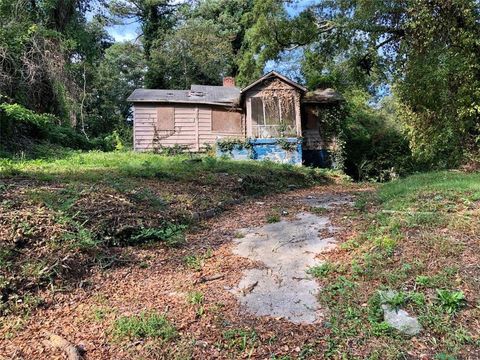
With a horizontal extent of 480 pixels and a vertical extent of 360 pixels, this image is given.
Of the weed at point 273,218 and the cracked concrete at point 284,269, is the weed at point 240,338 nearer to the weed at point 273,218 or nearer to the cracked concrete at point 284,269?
the cracked concrete at point 284,269

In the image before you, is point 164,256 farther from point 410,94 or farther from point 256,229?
point 410,94

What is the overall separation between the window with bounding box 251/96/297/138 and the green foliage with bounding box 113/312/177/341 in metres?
14.0

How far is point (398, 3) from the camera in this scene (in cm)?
1143

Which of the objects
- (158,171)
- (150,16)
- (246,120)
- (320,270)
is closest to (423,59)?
(158,171)

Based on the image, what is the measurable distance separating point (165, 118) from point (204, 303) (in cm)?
1593

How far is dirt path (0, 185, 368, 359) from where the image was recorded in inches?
109

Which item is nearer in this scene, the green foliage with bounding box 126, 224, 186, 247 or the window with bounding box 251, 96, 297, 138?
the green foliage with bounding box 126, 224, 186, 247

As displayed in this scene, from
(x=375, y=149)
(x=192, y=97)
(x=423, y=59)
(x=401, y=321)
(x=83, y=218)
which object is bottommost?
(x=401, y=321)

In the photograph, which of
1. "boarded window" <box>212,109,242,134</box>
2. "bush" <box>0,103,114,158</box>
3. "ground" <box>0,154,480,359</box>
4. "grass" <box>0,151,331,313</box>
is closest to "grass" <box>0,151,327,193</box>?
"grass" <box>0,151,331,313</box>

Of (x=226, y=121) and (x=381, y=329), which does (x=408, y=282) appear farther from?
(x=226, y=121)

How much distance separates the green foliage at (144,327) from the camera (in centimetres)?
290

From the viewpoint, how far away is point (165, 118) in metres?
18.4

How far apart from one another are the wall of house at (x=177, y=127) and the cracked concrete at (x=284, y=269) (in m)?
13.1

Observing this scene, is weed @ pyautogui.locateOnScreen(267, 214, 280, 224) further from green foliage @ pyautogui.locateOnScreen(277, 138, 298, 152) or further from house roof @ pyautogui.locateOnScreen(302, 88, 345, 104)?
house roof @ pyautogui.locateOnScreen(302, 88, 345, 104)
